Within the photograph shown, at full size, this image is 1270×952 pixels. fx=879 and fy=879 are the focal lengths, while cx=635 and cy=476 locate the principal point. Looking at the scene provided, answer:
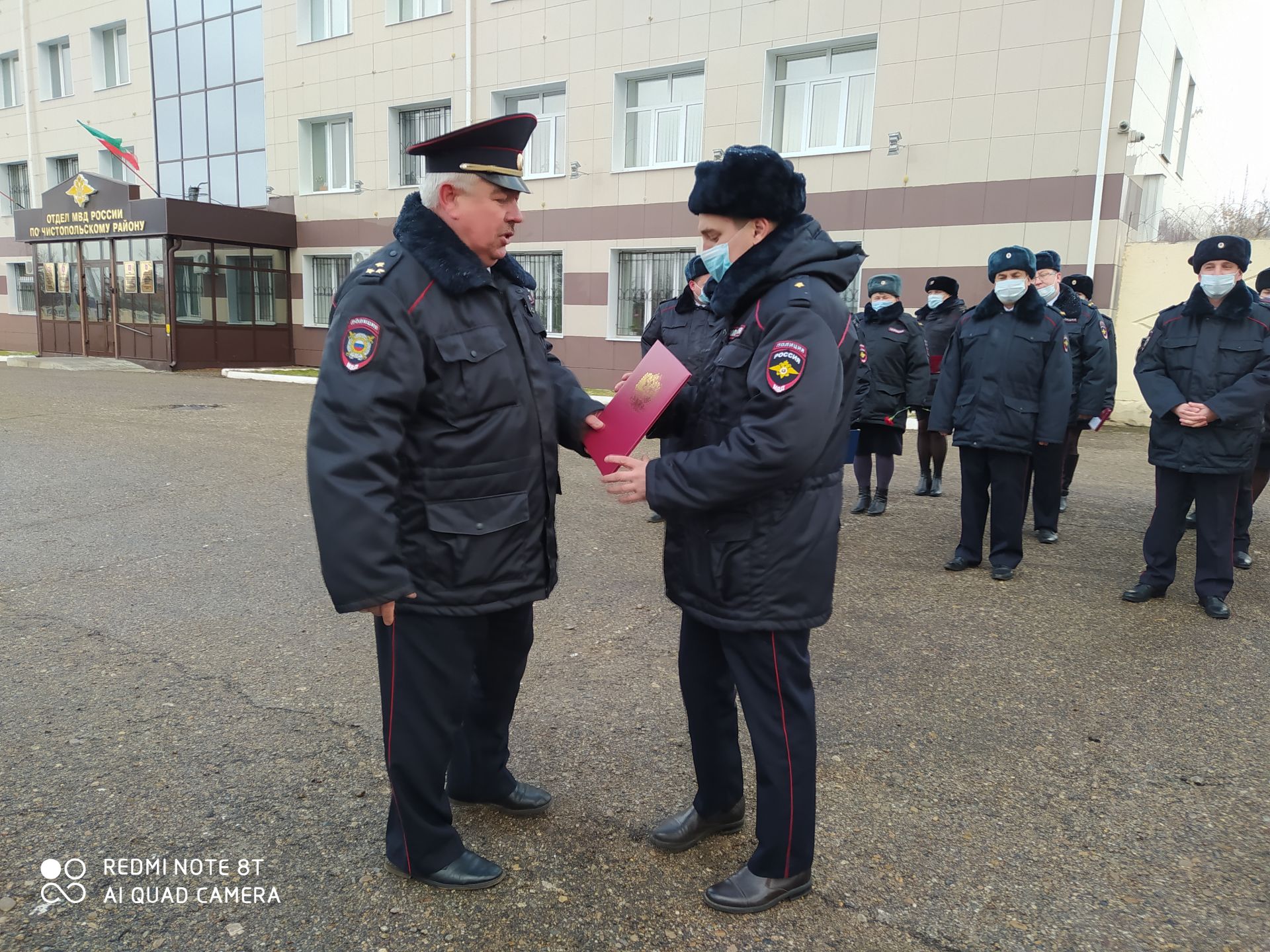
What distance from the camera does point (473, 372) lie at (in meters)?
2.28

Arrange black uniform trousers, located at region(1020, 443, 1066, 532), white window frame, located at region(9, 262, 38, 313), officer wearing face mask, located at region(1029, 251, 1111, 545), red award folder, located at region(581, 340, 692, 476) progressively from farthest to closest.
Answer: white window frame, located at region(9, 262, 38, 313) → officer wearing face mask, located at region(1029, 251, 1111, 545) → black uniform trousers, located at region(1020, 443, 1066, 532) → red award folder, located at region(581, 340, 692, 476)

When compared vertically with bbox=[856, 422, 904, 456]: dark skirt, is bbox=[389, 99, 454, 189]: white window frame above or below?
above

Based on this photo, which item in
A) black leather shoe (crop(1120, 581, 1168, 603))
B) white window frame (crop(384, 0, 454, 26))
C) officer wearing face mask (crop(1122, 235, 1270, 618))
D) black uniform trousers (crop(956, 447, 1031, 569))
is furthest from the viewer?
white window frame (crop(384, 0, 454, 26))

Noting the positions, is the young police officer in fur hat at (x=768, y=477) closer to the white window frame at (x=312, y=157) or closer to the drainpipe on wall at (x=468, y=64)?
the drainpipe on wall at (x=468, y=64)

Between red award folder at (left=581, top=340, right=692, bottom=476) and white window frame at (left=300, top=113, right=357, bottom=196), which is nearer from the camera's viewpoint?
red award folder at (left=581, top=340, right=692, bottom=476)

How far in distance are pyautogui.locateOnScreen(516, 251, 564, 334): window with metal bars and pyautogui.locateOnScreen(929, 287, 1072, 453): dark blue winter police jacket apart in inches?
486

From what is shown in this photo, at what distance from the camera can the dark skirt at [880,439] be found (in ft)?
23.7

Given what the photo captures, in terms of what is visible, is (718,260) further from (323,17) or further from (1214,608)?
(323,17)

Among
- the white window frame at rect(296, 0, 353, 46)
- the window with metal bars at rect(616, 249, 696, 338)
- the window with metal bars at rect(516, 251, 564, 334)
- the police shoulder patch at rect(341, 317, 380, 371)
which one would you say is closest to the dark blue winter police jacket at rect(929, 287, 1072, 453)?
the police shoulder patch at rect(341, 317, 380, 371)

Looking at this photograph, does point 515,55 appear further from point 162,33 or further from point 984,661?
point 984,661

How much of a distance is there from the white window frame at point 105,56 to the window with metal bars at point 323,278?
862 cm

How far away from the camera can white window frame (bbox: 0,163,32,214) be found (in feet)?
85.0

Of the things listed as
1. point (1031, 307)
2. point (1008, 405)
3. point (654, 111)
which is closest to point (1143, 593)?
point (1008, 405)

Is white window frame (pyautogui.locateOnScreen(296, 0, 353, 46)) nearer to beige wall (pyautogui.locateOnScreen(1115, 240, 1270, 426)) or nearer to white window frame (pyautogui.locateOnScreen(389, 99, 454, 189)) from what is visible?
white window frame (pyautogui.locateOnScreen(389, 99, 454, 189))
